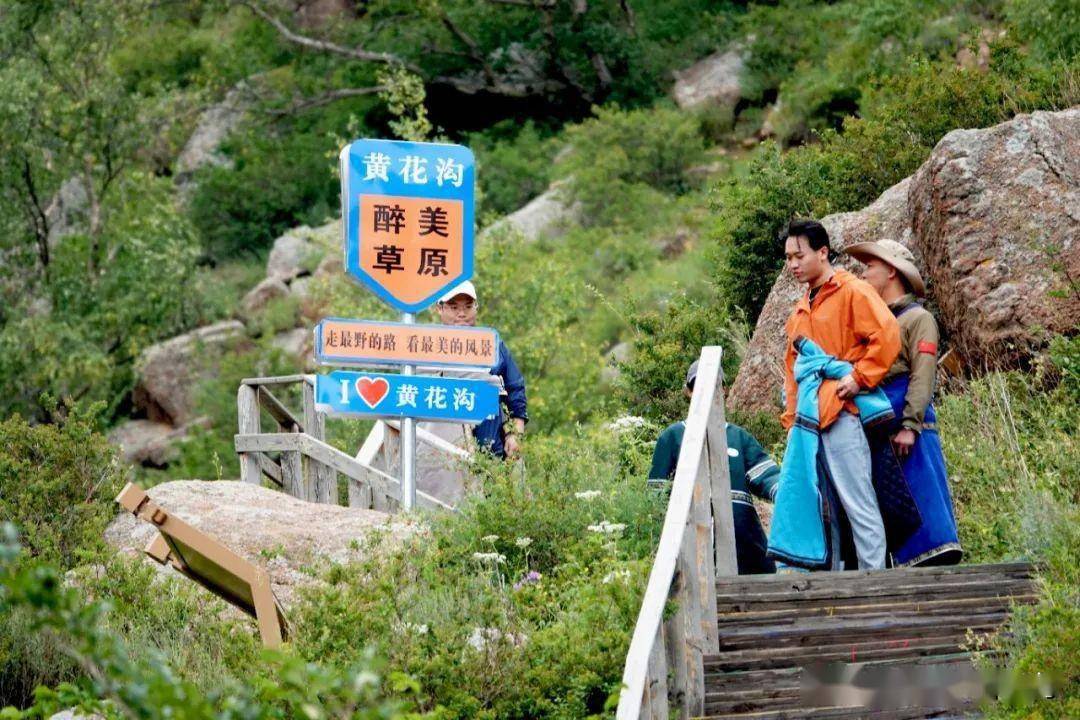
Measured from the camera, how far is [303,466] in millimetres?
13828

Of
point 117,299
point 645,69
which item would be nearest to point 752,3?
point 645,69

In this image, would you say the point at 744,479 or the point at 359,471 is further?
the point at 359,471

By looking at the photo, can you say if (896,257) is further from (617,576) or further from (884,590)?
(617,576)

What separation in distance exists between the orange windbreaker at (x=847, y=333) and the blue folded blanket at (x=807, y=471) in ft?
0.19

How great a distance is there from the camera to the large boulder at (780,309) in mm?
13430

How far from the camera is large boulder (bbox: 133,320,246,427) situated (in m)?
31.0

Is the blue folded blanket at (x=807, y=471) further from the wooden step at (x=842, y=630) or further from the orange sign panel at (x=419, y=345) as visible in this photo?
the orange sign panel at (x=419, y=345)

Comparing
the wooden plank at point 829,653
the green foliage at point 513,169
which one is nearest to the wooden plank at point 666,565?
the wooden plank at point 829,653

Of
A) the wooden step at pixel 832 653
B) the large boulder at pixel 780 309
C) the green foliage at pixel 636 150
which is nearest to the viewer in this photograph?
the wooden step at pixel 832 653

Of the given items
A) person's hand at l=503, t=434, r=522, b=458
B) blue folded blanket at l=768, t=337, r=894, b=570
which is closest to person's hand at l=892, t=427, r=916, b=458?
blue folded blanket at l=768, t=337, r=894, b=570

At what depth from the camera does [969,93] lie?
16.2m

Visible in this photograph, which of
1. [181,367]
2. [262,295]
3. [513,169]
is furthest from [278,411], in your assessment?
[513,169]

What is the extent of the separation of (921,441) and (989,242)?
12.6 feet

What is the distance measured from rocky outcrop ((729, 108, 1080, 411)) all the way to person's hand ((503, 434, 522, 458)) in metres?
2.34
